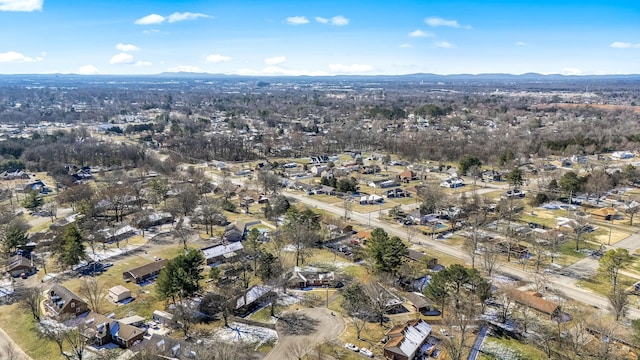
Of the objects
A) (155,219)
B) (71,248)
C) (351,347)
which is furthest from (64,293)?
(351,347)

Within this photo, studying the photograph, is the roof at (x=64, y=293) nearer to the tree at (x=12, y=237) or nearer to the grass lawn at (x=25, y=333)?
the grass lawn at (x=25, y=333)

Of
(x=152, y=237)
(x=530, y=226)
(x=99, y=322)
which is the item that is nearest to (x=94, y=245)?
(x=152, y=237)

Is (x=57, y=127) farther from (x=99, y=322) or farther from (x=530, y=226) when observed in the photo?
(x=530, y=226)

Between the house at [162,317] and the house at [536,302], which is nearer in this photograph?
the house at [162,317]

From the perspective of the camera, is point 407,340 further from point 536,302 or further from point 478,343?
point 536,302

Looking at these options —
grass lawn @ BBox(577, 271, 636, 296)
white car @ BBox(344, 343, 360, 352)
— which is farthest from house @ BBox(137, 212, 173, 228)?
Answer: grass lawn @ BBox(577, 271, 636, 296)

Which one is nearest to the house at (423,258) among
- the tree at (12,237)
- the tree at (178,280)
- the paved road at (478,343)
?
the paved road at (478,343)
